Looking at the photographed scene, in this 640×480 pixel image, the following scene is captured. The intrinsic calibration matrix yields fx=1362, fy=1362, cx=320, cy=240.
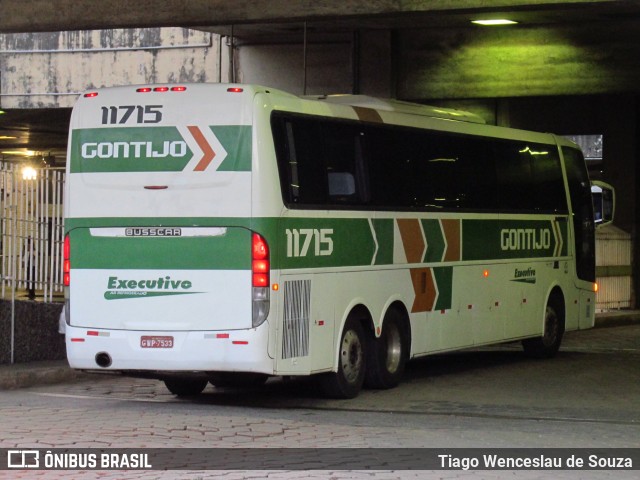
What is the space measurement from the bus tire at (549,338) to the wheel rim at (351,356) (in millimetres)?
5755

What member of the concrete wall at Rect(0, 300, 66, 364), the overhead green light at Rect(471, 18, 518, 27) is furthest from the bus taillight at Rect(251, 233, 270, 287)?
the overhead green light at Rect(471, 18, 518, 27)

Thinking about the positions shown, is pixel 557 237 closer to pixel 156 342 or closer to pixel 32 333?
pixel 32 333

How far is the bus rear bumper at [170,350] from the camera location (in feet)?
42.7

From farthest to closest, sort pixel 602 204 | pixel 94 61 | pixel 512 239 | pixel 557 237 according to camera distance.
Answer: pixel 94 61, pixel 602 204, pixel 557 237, pixel 512 239

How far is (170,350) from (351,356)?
93.3 inches

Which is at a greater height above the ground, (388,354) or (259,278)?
(259,278)

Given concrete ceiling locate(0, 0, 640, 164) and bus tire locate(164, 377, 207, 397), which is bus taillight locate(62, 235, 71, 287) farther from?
concrete ceiling locate(0, 0, 640, 164)

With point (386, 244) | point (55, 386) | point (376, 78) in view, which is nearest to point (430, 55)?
point (376, 78)

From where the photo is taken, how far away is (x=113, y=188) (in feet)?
44.7

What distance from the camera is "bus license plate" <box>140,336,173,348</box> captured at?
13.2 meters

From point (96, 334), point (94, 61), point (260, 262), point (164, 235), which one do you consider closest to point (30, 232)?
point (96, 334)

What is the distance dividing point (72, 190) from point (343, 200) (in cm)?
285

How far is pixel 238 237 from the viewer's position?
1316cm

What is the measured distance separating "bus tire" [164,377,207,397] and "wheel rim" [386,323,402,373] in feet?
7.05
